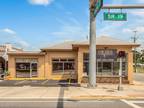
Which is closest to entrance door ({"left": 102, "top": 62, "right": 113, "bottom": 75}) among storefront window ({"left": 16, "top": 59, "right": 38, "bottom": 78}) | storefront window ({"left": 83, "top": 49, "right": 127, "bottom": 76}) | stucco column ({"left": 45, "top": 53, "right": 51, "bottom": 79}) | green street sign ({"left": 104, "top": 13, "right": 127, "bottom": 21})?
storefront window ({"left": 83, "top": 49, "right": 127, "bottom": 76})

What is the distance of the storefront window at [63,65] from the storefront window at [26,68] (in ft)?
8.27

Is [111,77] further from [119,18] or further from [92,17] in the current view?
[119,18]

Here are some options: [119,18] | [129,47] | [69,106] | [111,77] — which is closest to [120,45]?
[129,47]

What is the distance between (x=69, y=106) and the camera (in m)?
16.7

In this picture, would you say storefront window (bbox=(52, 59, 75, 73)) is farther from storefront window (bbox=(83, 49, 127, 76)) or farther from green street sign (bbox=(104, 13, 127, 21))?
green street sign (bbox=(104, 13, 127, 21))

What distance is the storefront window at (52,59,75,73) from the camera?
1682 inches

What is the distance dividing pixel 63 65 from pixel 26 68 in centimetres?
482

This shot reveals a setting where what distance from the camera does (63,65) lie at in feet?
140

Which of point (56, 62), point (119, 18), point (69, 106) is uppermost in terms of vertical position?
point (119, 18)

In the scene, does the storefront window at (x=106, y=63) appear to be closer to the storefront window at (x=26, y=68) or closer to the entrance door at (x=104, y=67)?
the entrance door at (x=104, y=67)

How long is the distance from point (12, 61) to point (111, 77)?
556 inches

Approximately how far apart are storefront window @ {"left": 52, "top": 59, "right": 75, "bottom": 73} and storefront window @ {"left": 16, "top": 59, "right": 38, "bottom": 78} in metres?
2.52

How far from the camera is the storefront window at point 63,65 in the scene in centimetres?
4272

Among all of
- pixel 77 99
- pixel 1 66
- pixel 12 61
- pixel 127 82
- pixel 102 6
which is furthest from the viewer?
pixel 1 66
